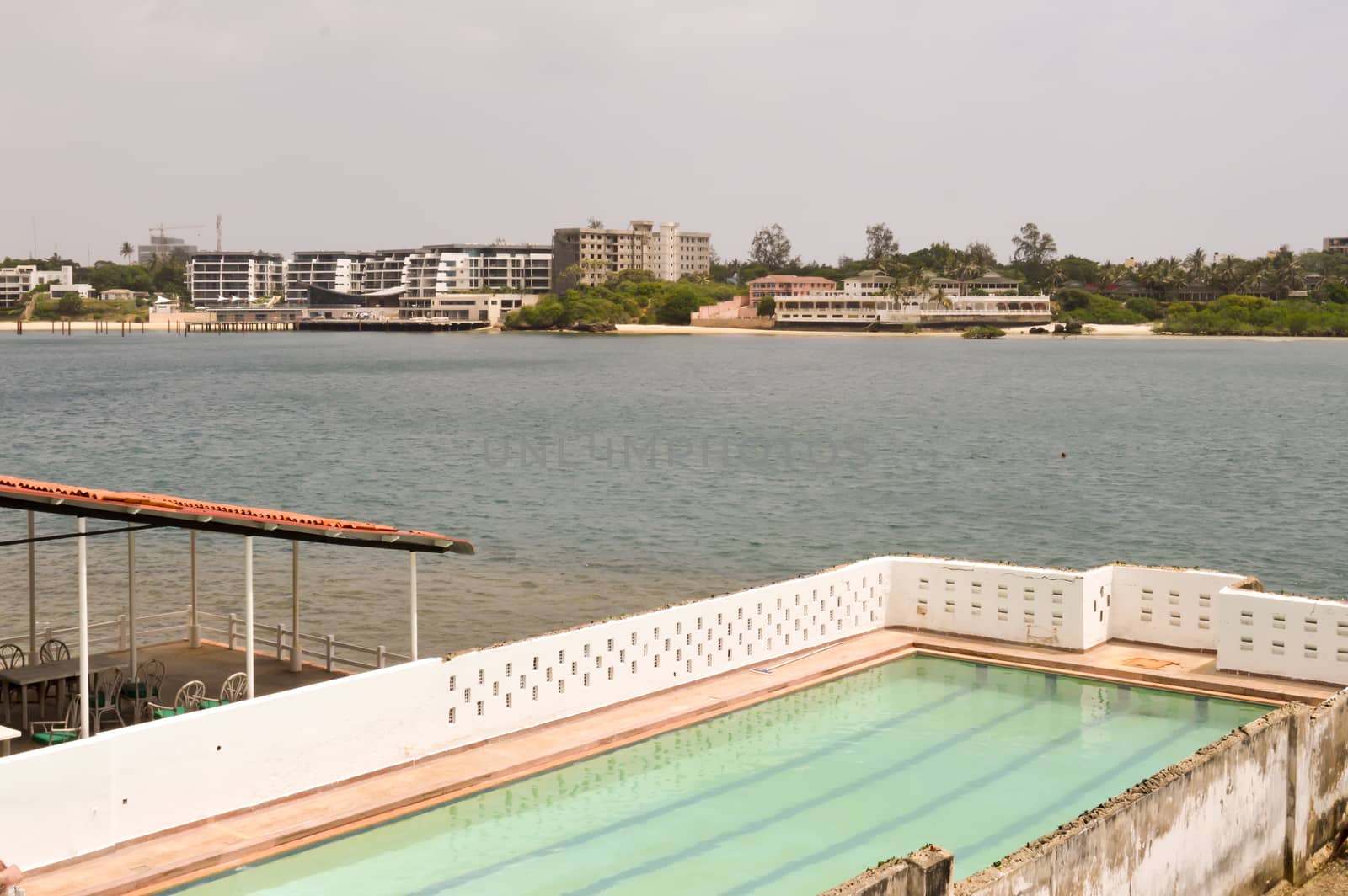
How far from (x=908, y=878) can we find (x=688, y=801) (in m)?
6.11

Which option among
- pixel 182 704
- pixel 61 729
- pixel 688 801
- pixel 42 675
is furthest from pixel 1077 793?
pixel 42 675

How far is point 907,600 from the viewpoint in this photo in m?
19.5

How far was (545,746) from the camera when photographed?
46.9ft

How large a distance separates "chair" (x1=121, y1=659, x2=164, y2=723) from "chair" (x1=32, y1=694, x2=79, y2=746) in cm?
57

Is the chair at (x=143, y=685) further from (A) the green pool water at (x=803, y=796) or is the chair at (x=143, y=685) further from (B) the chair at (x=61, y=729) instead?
(A) the green pool water at (x=803, y=796)

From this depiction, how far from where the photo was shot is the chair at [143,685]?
1464 cm

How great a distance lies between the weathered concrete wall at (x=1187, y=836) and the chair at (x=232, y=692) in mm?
8832

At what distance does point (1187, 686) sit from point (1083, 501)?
3800 centimetres

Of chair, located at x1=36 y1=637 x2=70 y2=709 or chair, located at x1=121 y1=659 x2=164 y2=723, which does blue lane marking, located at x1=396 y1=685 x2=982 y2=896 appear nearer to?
chair, located at x1=121 y1=659 x2=164 y2=723

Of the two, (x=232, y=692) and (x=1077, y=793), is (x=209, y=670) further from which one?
(x=1077, y=793)

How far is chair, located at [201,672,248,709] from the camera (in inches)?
572

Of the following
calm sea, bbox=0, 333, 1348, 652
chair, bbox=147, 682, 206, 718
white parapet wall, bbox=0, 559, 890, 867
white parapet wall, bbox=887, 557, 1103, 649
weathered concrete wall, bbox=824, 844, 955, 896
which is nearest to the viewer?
weathered concrete wall, bbox=824, 844, 955, 896

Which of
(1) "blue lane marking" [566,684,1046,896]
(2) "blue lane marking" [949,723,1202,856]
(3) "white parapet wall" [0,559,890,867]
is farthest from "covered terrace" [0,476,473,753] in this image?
(2) "blue lane marking" [949,723,1202,856]

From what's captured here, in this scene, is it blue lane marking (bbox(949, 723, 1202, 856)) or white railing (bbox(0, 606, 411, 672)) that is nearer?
blue lane marking (bbox(949, 723, 1202, 856))
